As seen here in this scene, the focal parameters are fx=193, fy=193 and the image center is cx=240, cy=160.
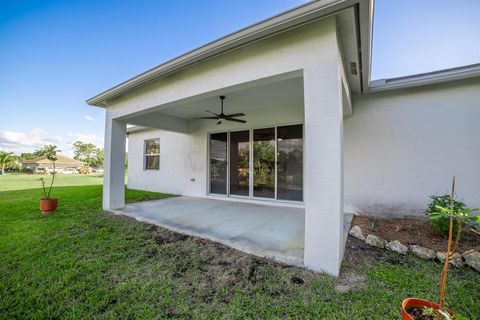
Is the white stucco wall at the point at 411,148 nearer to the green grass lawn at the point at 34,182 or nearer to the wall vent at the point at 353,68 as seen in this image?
the wall vent at the point at 353,68

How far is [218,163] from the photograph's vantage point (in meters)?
7.13

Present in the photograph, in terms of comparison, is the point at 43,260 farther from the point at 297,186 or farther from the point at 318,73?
the point at 297,186

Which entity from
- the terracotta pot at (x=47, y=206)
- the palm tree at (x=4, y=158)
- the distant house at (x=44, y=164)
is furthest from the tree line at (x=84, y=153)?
the terracotta pot at (x=47, y=206)

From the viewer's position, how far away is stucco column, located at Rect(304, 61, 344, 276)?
2297 mm

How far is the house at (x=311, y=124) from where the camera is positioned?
2.37 m

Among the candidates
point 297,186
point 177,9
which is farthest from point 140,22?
point 297,186

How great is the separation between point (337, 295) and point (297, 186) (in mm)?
3785

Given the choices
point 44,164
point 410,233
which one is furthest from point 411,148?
point 44,164

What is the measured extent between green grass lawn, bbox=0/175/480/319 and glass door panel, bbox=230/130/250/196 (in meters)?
3.41

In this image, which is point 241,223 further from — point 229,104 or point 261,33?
point 261,33

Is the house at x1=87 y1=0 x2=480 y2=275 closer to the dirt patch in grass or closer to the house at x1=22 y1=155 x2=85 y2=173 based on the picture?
the dirt patch in grass

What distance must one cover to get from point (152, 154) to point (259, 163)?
220 inches

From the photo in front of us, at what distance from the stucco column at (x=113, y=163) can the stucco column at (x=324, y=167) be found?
5.07 m

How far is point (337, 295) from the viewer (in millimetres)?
1980
